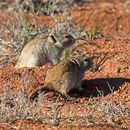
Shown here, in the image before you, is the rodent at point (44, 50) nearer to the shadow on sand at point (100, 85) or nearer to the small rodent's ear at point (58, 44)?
the small rodent's ear at point (58, 44)

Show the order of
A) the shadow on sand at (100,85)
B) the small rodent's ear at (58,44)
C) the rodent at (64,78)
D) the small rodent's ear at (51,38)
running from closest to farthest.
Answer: the rodent at (64,78) → the shadow on sand at (100,85) → the small rodent's ear at (51,38) → the small rodent's ear at (58,44)

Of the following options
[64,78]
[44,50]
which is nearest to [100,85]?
[64,78]

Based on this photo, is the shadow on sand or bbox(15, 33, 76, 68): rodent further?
bbox(15, 33, 76, 68): rodent

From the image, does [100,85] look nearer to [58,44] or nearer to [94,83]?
[94,83]

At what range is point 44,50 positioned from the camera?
24.2ft

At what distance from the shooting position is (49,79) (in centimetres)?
568

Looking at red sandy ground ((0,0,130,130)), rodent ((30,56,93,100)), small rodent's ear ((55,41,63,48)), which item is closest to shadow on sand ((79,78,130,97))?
red sandy ground ((0,0,130,130))

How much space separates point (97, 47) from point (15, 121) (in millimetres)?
4032

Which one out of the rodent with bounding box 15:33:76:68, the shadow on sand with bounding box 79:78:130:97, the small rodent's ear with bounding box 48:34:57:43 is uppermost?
the small rodent's ear with bounding box 48:34:57:43

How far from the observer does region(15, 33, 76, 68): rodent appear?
23.4ft

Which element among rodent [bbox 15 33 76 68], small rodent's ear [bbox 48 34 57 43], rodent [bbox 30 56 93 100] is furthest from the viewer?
small rodent's ear [bbox 48 34 57 43]

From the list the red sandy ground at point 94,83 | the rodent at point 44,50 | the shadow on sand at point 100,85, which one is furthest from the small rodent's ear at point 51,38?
the shadow on sand at point 100,85

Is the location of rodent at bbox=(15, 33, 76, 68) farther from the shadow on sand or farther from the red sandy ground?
the shadow on sand

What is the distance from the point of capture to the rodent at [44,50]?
7.14m
